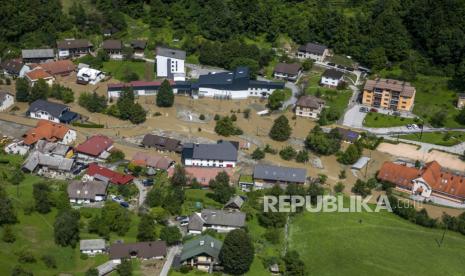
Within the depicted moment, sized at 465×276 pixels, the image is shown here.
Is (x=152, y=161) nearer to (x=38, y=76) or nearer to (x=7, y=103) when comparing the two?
(x=7, y=103)

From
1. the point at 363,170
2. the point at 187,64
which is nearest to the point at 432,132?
the point at 363,170

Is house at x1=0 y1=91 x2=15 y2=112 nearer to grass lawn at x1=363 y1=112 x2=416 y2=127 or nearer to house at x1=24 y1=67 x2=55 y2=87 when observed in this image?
house at x1=24 y1=67 x2=55 y2=87

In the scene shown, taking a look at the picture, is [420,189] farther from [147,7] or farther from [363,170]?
[147,7]

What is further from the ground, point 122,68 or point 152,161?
point 122,68

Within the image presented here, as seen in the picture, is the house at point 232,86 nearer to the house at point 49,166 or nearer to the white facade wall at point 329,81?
the white facade wall at point 329,81

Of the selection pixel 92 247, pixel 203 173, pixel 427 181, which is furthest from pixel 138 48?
pixel 427 181
